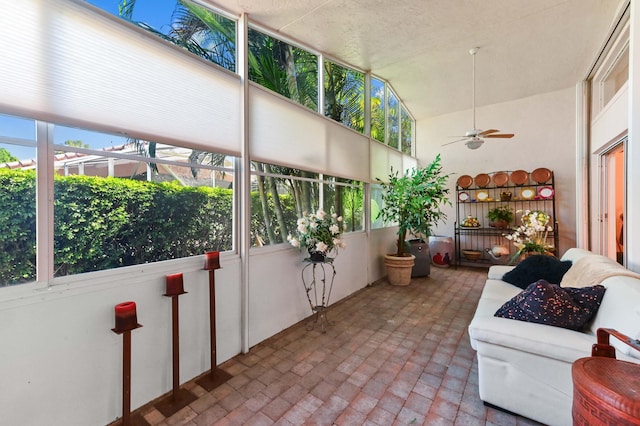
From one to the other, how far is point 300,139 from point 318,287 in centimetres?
184

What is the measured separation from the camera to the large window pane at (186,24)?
6.12ft

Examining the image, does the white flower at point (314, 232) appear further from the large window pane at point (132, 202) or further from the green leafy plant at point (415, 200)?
the green leafy plant at point (415, 200)

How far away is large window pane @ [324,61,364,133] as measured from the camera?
3861 mm

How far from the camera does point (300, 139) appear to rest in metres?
3.14

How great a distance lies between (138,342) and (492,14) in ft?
14.7

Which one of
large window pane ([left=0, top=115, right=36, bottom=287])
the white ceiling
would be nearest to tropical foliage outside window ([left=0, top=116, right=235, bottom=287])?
large window pane ([left=0, top=115, right=36, bottom=287])

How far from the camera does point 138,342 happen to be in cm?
179

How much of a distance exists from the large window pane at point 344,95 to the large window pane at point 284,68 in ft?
0.91

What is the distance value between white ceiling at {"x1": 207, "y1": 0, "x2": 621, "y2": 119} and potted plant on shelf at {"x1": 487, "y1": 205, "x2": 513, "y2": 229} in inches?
95.1

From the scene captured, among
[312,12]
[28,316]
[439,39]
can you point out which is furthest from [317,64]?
[28,316]

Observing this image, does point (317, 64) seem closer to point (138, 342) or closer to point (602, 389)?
point (138, 342)

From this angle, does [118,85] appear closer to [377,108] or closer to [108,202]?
[108,202]

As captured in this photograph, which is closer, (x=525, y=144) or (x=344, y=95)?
(x=344, y=95)

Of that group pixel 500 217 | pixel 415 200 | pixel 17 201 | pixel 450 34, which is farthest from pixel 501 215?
pixel 17 201
